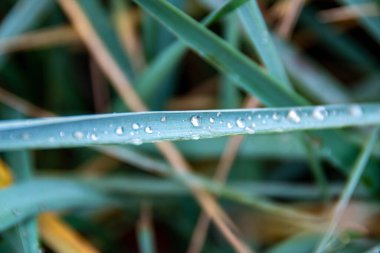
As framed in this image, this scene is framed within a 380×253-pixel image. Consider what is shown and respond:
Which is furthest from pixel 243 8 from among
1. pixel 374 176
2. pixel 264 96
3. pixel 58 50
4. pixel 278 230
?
pixel 58 50

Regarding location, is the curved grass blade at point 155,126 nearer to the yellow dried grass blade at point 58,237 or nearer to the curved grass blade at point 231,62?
the curved grass blade at point 231,62

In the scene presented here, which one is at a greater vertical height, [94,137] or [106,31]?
[106,31]


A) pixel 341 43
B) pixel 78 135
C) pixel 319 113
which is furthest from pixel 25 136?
pixel 341 43

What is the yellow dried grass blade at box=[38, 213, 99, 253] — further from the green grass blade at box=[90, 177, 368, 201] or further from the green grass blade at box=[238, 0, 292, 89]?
the green grass blade at box=[238, 0, 292, 89]

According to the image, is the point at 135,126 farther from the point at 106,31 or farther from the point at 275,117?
the point at 106,31

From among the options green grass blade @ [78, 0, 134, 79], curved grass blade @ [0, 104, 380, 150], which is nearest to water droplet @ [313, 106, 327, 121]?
curved grass blade @ [0, 104, 380, 150]

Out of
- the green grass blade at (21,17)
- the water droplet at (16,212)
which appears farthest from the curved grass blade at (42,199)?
the green grass blade at (21,17)
